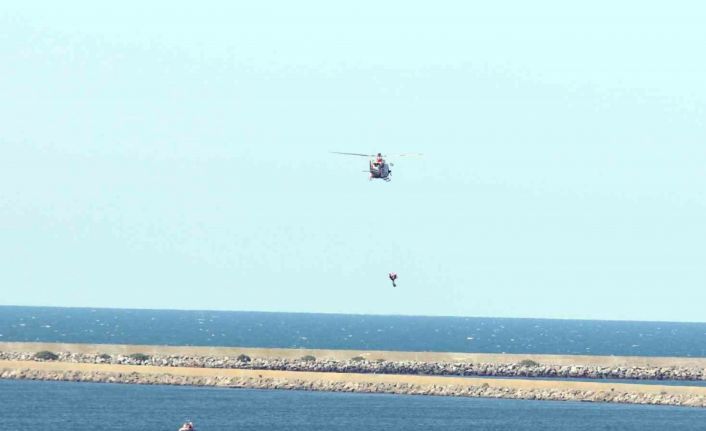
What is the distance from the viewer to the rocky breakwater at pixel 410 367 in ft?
368

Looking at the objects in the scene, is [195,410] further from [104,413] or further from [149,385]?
[149,385]

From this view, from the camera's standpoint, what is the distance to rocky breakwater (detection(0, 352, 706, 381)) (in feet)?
368

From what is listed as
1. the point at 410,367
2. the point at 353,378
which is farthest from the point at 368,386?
the point at 410,367

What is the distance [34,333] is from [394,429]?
122 metres

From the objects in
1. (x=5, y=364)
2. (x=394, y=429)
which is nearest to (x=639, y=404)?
(x=394, y=429)

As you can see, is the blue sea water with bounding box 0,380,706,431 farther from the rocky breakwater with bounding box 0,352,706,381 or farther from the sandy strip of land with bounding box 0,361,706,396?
the rocky breakwater with bounding box 0,352,706,381

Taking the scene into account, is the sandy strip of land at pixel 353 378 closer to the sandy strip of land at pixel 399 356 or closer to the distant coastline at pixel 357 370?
the distant coastline at pixel 357 370

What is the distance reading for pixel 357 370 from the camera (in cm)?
11212

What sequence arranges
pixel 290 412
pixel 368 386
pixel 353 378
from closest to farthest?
pixel 290 412
pixel 368 386
pixel 353 378

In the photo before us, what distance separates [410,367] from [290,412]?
25.6 m

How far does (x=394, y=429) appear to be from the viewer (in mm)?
81688

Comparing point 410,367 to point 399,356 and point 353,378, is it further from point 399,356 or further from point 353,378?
point 353,378

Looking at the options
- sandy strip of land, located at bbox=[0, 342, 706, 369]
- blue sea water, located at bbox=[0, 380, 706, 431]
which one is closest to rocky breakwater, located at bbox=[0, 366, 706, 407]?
blue sea water, located at bbox=[0, 380, 706, 431]

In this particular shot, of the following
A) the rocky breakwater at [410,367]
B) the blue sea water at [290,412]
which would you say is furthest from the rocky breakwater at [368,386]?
the rocky breakwater at [410,367]
